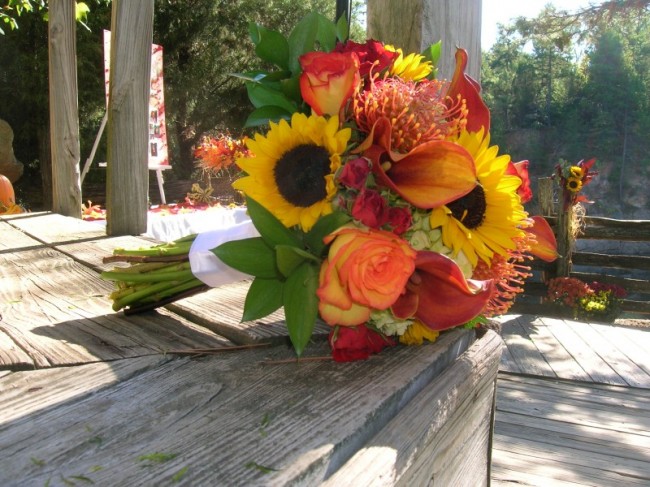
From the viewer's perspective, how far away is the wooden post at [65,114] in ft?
13.5

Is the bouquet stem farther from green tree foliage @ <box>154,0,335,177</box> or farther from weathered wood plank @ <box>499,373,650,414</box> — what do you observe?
green tree foliage @ <box>154,0,335,177</box>

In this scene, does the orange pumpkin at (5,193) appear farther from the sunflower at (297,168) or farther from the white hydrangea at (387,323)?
the white hydrangea at (387,323)

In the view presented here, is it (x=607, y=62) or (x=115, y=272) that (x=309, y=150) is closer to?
(x=115, y=272)

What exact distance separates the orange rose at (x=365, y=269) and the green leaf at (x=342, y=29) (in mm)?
464

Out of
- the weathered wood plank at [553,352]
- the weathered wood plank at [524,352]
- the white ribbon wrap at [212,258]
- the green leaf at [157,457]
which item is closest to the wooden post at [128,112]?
the white ribbon wrap at [212,258]

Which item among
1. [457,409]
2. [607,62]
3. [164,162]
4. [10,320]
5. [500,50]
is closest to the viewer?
[457,409]

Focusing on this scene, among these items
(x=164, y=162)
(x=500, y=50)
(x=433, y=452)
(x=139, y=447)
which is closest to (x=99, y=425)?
(x=139, y=447)

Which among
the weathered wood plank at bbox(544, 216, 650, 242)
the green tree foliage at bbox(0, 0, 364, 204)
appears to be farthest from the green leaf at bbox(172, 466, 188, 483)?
the green tree foliage at bbox(0, 0, 364, 204)

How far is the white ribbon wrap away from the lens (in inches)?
43.7

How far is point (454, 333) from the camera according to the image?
1002mm

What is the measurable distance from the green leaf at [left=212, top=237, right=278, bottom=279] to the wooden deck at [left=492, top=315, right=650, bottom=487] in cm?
241

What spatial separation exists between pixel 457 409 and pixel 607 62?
3647 centimetres

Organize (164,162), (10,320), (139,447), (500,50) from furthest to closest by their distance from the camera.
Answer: (500,50), (164,162), (10,320), (139,447)

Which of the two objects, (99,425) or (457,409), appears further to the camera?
(457,409)
